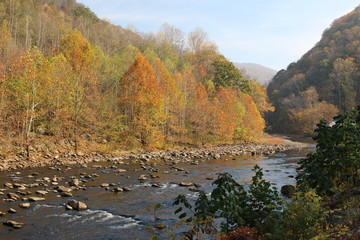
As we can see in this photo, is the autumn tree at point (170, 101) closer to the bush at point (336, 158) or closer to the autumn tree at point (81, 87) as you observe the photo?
the autumn tree at point (81, 87)

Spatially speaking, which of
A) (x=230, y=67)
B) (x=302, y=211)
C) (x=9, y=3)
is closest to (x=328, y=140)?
(x=302, y=211)

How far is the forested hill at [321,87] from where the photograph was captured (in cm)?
8306

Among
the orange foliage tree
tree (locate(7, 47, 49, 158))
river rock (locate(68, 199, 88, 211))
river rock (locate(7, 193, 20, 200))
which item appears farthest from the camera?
the orange foliage tree

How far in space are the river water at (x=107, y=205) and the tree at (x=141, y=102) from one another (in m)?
12.0

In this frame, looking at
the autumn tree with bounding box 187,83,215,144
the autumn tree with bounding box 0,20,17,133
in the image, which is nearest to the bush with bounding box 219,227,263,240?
the autumn tree with bounding box 0,20,17,133

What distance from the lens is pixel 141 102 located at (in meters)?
33.2

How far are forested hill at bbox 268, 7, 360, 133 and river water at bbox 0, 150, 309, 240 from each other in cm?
6288

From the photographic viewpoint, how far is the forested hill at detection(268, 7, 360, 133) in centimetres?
8306

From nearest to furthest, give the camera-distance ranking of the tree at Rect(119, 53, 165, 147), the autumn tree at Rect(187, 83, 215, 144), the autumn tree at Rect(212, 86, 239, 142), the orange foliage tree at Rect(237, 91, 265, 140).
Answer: the tree at Rect(119, 53, 165, 147) → the autumn tree at Rect(187, 83, 215, 144) → the autumn tree at Rect(212, 86, 239, 142) → the orange foliage tree at Rect(237, 91, 265, 140)

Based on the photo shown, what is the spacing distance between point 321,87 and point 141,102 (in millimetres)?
89142

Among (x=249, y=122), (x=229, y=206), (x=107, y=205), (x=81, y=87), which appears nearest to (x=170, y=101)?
(x=81, y=87)

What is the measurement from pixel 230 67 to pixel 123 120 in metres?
37.8

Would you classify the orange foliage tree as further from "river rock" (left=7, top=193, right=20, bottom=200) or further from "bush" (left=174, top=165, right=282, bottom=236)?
"bush" (left=174, top=165, right=282, bottom=236)

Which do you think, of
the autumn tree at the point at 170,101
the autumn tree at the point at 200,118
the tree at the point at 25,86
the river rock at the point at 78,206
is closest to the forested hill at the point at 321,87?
the autumn tree at the point at 200,118
